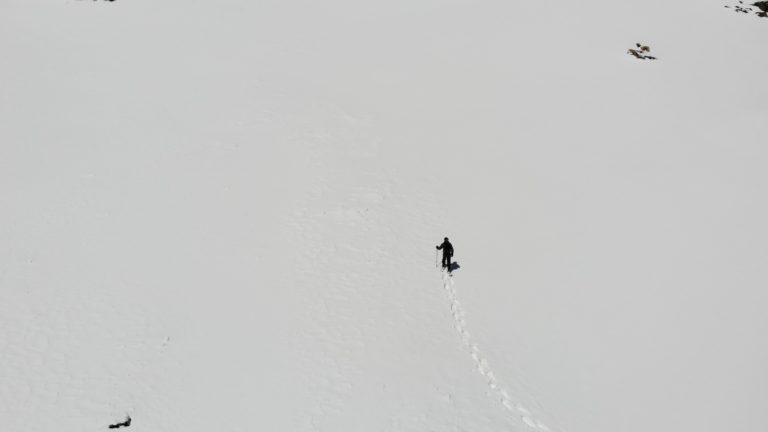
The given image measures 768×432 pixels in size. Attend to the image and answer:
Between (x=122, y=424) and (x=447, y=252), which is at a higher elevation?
(x=447, y=252)

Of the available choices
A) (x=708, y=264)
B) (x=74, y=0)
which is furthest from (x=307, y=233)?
(x=74, y=0)

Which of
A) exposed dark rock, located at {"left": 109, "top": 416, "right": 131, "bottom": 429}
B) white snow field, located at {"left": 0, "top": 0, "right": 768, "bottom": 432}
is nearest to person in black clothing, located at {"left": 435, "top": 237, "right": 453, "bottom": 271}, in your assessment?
white snow field, located at {"left": 0, "top": 0, "right": 768, "bottom": 432}

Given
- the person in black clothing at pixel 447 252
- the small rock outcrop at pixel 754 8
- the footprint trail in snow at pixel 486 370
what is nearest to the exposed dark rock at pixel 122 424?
the footprint trail in snow at pixel 486 370

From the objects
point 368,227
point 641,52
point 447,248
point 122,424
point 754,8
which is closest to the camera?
point 122,424

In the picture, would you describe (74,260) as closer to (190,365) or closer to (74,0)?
(190,365)

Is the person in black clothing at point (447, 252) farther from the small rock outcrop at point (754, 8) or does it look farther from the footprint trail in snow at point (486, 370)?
the small rock outcrop at point (754, 8)

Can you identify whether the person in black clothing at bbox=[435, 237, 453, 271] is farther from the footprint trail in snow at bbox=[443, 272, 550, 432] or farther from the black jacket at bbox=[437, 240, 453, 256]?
the footprint trail in snow at bbox=[443, 272, 550, 432]

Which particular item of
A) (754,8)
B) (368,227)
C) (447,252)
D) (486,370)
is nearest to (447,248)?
(447,252)

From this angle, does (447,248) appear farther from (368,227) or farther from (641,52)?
(641,52)
